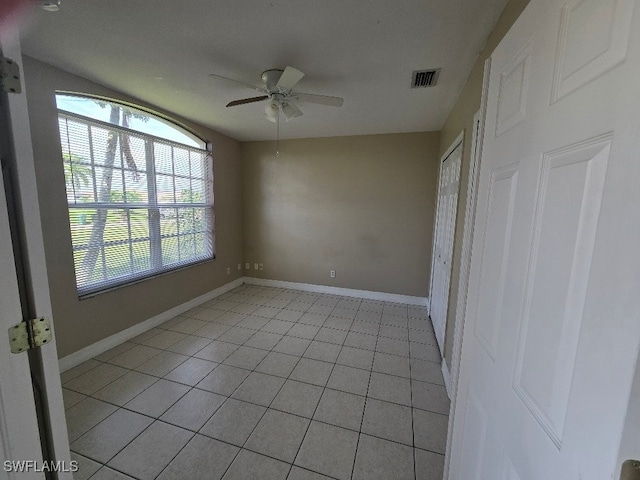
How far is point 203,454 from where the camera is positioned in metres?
1.53

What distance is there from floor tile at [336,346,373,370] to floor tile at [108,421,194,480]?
1.38 metres

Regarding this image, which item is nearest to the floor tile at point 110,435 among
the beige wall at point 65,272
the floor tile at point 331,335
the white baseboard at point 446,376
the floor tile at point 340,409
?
the beige wall at point 65,272

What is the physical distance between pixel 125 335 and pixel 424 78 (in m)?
3.85

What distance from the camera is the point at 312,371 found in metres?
2.33

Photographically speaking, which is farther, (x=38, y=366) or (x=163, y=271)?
(x=163, y=271)

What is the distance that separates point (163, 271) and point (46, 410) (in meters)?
2.50

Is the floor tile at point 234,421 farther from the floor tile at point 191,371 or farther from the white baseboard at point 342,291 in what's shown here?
the white baseboard at point 342,291

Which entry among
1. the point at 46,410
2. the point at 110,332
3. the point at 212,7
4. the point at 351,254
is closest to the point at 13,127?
the point at 46,410

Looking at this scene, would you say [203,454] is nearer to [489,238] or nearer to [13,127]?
[13,127]

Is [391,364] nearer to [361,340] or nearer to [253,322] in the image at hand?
[361,340]

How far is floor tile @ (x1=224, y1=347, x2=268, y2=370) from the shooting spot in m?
2.40

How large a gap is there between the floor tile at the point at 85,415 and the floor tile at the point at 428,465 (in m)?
2.10

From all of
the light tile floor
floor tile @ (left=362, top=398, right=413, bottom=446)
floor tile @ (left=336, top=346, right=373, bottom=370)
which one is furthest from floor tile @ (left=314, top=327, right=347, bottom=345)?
floor tile @ (left=362, top=398, right=413, bottom=446)

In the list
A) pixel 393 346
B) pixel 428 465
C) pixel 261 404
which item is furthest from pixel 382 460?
pixel 393 346
